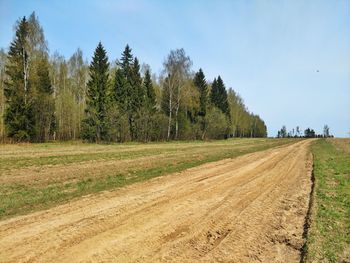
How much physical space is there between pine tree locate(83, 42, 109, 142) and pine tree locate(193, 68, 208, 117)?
24.6m

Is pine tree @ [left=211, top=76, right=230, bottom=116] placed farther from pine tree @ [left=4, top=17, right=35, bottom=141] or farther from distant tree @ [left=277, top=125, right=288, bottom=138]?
distant tree @ [left=277, top=125, right=288, bottom=138]

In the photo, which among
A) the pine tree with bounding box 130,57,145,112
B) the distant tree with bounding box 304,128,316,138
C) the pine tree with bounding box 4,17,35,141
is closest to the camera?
the pine tree with bounding box 4,17,35,141

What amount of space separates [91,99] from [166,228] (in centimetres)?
4318

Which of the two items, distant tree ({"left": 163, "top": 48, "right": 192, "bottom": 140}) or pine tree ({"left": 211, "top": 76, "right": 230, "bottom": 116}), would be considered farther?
pine tree ({"left": 211, "top": 76, "right": 230, "bottom": 116})

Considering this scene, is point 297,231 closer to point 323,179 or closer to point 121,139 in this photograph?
point 323,179

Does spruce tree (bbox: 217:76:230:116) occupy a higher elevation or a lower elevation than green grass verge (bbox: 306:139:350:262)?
higher

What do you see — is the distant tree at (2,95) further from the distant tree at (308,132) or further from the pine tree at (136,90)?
the distant tree at (308,132)

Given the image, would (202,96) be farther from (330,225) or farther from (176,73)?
(330,225)

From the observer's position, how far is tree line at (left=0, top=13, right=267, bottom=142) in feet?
131

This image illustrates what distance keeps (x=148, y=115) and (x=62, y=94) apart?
1431cm

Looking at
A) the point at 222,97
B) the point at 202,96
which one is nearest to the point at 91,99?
the point at 202,96

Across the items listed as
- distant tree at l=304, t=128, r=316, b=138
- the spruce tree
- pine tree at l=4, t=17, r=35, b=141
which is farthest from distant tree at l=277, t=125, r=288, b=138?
pine tree at l=4, t=17, r=35, b=141

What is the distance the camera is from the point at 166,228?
6461mm

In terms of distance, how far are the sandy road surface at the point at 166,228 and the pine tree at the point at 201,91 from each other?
5820cm
